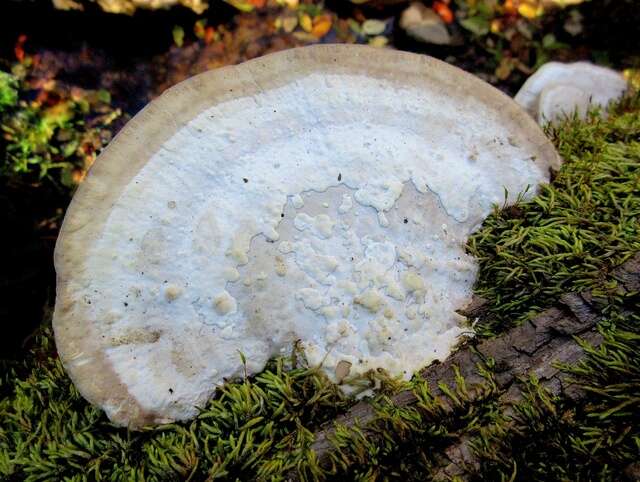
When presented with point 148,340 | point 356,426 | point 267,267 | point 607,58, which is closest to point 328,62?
point 267,267

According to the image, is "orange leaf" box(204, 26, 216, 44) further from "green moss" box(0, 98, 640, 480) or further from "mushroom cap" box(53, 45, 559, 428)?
"green moss" box(0, 98, 640, 480)

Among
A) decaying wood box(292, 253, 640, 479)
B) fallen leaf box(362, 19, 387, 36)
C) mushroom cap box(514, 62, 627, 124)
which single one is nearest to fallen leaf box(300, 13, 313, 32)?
fallen leaf box(362, 19, 387, 36)

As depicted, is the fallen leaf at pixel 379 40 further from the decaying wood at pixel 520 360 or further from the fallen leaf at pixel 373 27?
the decaying wood at pixel 520 360

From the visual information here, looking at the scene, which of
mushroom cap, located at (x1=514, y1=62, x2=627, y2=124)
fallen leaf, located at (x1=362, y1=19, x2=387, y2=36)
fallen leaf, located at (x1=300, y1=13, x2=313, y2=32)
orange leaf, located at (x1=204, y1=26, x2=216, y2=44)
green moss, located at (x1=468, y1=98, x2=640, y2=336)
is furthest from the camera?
fallen leaf, located at (x1=362, y1=19, x2=387, y2=36)

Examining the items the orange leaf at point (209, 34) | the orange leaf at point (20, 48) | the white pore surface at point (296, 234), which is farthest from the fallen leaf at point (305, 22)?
the white pore surface at point (296, 234)

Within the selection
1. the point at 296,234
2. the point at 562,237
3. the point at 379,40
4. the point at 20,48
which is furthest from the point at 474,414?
the point at 20,48

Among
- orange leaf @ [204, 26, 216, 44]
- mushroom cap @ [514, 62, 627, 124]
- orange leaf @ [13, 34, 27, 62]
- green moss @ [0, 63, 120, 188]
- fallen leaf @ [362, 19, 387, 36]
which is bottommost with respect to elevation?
green moss @ [0, 63, 120, 188]

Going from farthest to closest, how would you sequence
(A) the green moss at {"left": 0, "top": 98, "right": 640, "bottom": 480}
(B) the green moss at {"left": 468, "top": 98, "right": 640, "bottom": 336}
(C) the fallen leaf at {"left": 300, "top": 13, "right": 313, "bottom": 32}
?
1. (C) the fallen leaf at {"left": 300, "top": 13, "right": 313, "bottom": 32}
2. (B) the green moss at {"left": 468, "top": 98, "right": 640, "bottom": 336}
3. (A) the green moss at {"left": 0, "top": 98, "right": 640, "bottom": 480}
